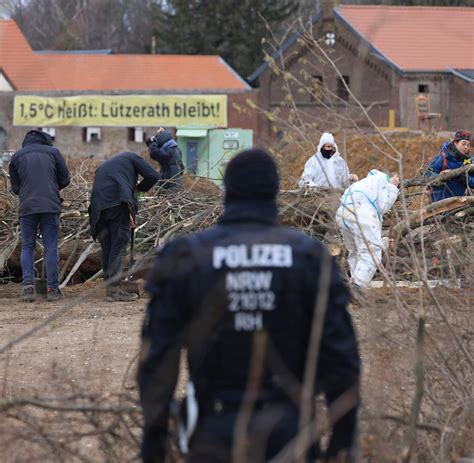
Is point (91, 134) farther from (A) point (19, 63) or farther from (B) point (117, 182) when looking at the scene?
(B) point (117, 182)

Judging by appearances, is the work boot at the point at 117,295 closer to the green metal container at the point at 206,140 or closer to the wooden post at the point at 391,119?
the green metal container at the point at 206,140

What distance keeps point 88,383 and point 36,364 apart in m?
0.91

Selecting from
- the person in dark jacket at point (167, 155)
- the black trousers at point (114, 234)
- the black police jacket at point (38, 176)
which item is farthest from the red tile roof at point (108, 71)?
the black trousers at point (114, 234)

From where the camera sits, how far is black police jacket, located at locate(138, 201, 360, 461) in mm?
3611

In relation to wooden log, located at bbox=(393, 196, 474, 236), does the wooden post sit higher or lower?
higher

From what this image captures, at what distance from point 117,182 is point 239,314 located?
6737mm

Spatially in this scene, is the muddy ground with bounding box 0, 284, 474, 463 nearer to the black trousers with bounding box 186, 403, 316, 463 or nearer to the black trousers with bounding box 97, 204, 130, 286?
the black trousers with bounding box 186, 403, 316, 463

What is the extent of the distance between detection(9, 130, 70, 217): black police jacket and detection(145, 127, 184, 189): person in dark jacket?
105 inches

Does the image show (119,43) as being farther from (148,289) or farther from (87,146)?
(148,289)

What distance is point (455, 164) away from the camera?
1123 cm

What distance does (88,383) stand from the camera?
22.4 ft

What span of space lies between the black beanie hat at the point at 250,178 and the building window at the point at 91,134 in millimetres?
40766

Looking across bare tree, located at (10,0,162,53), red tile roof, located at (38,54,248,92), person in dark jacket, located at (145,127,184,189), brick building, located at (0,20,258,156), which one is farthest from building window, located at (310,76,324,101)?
bare tree, located at (10,0,162,53)

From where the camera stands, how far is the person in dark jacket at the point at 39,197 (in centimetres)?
1023
